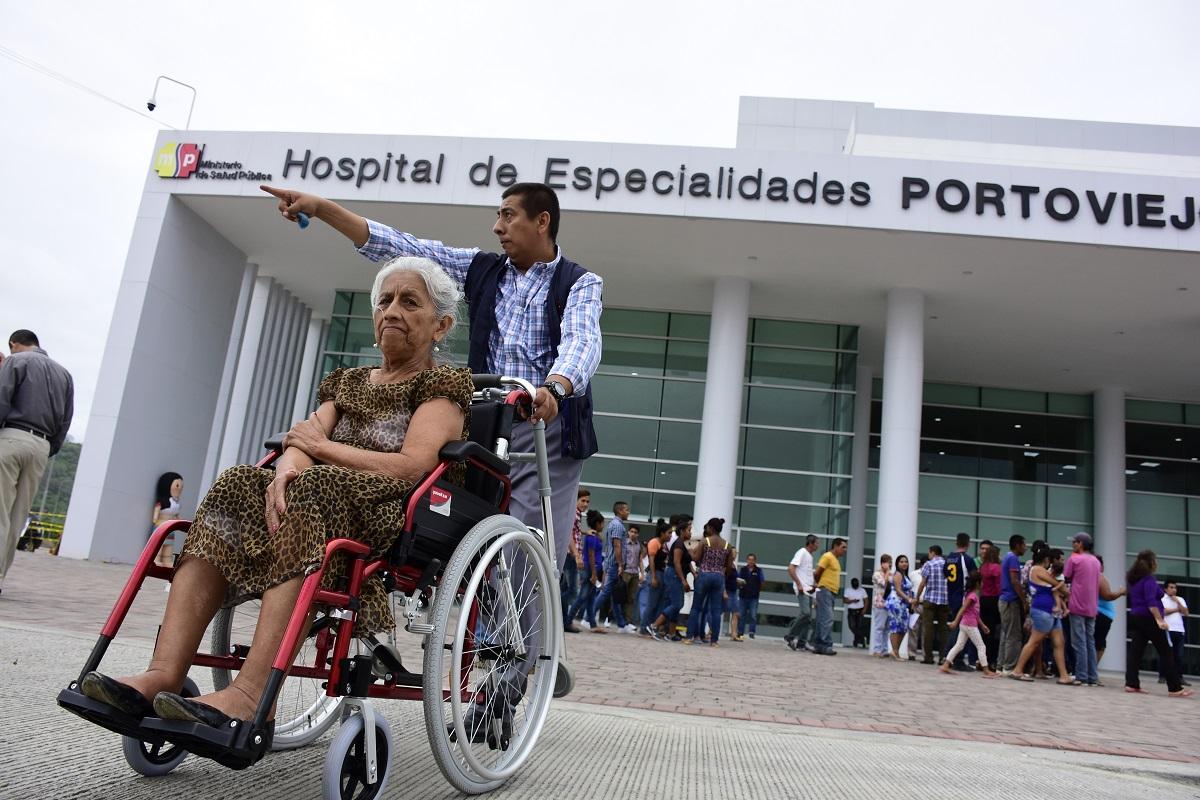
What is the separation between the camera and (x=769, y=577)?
703 inches

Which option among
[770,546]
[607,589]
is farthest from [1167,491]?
[607,589]

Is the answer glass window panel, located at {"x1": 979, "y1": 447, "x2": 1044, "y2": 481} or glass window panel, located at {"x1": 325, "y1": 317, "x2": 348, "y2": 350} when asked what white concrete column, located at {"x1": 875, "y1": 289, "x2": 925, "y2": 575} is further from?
glass window panel, located at {"x1": 325, "y1": 317, "x2": 348, "y2": 350}

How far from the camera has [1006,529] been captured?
21.5m

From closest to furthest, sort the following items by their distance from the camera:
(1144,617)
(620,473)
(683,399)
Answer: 1. (1144,617)
2. (620,473)
3. (683,399)

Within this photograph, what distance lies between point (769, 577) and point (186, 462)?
12343 millimetres

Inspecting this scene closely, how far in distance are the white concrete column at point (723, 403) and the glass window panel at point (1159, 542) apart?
1150 cm

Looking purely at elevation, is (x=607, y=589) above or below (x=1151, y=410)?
below

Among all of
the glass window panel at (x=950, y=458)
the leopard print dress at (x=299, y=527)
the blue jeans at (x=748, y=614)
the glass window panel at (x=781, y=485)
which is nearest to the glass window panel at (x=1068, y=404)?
the glass window panel at (x=950, y=458)

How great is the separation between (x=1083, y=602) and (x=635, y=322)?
37.1 ft

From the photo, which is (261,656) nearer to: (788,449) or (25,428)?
(25,428)

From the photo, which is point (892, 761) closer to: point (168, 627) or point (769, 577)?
point (168, 627)

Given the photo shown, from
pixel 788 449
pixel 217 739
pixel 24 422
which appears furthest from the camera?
pixel 788 449

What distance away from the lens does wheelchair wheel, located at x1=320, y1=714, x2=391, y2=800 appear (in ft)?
5.95

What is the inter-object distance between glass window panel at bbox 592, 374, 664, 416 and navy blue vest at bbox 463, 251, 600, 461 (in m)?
15.8
